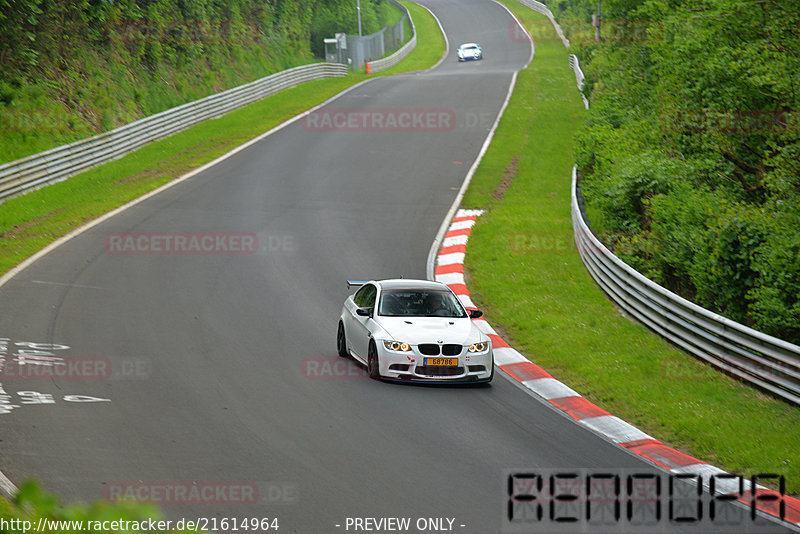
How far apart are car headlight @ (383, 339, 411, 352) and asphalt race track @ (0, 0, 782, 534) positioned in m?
0.57

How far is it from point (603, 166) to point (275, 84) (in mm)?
28342

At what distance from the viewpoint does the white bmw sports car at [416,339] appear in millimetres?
13078

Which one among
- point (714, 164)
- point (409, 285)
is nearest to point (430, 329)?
point (409, 285)

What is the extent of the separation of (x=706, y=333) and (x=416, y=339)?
462 centimetres

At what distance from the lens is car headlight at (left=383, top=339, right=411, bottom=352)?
1303 centimetres

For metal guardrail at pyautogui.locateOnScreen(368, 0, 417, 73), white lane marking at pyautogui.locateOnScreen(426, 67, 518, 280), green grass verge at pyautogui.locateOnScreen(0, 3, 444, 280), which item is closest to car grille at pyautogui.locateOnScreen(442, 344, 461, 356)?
white lane marking at pyautogui.locateOnScreen(426, 67, 518, 280)

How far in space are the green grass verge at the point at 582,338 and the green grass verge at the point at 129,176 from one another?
10.7m

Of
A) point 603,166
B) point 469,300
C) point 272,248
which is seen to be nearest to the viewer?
point 469,300

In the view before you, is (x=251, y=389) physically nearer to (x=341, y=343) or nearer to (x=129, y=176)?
(x=341, y=343)

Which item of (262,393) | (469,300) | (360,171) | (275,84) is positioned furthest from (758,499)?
(275,84)

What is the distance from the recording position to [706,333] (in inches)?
544

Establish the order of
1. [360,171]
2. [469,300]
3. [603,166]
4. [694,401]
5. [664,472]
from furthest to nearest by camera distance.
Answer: [360,171]
[603,166]
[469,300]
[694,401]
[664,472]

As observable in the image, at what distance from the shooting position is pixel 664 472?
32.4ft

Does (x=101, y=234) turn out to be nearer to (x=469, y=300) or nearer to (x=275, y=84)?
(x=469, y=300)
